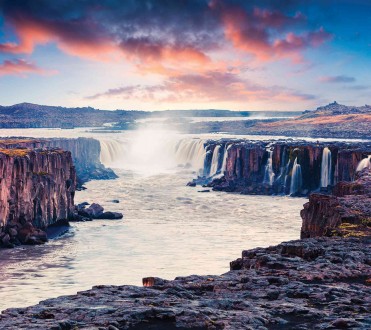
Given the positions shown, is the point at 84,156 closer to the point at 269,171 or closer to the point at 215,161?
the point at 215,161

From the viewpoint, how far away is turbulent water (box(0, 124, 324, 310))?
4572 cm

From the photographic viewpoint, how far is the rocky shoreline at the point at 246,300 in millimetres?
15336

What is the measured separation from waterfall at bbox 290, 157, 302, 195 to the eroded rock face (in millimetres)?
64053

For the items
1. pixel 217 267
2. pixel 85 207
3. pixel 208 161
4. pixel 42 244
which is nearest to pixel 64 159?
pixel 85 207

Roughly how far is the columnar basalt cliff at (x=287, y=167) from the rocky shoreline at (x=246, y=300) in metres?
76.6

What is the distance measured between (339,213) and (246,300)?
49.0ft

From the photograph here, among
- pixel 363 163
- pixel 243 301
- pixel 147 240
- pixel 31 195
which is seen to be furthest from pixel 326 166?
pixel 243 301

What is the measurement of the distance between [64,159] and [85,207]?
323 inches

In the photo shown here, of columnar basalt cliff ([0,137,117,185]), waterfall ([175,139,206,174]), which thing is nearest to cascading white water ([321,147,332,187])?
waterfall ([175,139,206,174])

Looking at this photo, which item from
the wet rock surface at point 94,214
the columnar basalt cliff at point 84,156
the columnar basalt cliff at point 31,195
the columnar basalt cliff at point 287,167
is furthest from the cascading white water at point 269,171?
the columnar basalt cliff at point 31,195

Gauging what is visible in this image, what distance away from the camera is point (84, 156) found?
152 m

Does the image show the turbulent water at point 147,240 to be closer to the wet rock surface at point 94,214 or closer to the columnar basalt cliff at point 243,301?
the wet rock surface at point 94,214

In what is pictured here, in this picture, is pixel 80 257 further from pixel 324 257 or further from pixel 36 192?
pixel 324 257

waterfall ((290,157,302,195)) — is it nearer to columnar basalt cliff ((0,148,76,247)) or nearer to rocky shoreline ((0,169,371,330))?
columnar basalt cliff ((0,148,76,247))
